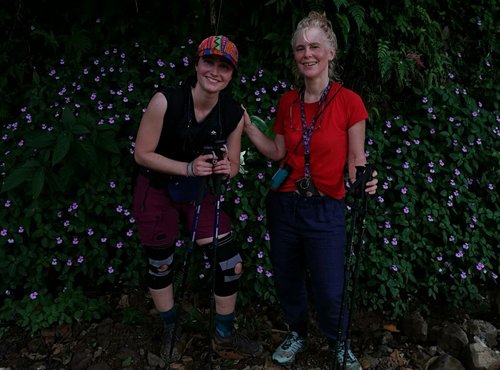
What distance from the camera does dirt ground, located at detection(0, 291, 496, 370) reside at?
380cm

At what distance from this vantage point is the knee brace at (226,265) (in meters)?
3.46

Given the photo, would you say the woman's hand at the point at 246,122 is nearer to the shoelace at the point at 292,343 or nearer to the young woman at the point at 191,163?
the young woman at the point at 191,163

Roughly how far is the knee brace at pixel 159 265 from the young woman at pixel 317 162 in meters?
0.84

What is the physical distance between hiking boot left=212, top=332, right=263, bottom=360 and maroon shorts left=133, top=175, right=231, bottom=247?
102 cm

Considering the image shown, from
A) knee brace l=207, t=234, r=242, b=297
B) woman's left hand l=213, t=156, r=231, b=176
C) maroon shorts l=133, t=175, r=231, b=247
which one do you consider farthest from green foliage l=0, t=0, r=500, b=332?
woman's left hand l=213, t=156, r=231, b=176

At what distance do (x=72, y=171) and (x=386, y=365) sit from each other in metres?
3.27

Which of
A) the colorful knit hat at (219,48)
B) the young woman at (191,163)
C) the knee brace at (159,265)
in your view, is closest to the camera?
the colorful knit hat at (219,48)

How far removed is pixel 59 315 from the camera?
13.3 feet

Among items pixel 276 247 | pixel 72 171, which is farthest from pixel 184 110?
pixel 72 171

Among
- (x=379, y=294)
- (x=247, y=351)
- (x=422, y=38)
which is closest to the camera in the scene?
(x=247, y=351)

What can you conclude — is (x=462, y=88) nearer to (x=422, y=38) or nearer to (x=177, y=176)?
(x=422, y=38)

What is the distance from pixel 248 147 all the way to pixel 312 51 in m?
1.66

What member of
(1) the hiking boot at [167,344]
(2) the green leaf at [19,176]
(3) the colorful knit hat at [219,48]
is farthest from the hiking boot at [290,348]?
(2) the green leaf at [19,176]

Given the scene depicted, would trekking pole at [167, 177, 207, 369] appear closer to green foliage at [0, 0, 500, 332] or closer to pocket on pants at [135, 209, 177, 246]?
pocket on pants at [135, 209, 177, 246]
